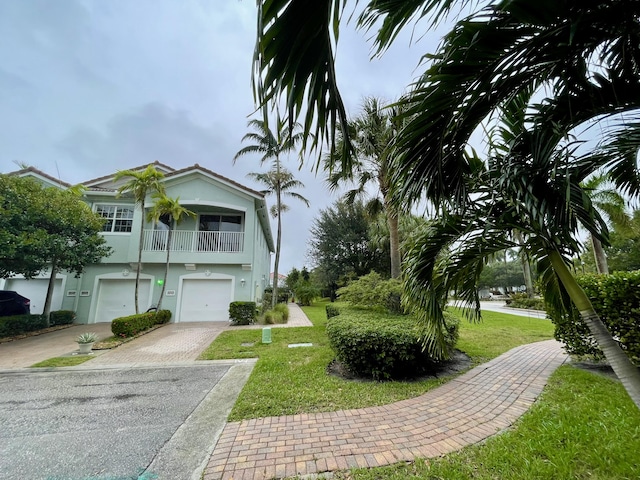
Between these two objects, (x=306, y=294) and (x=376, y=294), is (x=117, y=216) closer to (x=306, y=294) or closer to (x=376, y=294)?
(x=376, y=294)

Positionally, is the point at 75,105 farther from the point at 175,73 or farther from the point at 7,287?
the point at 175,73

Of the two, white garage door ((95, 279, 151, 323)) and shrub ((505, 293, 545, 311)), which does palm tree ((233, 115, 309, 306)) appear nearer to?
white garage door ((95, 279, 151, 323))

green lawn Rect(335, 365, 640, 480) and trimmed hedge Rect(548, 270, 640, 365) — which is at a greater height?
trimmed hedge Rect(548, 270, 640, 365)

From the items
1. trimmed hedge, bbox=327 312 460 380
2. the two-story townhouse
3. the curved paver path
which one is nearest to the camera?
the curved paver path

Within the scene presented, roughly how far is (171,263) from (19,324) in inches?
223

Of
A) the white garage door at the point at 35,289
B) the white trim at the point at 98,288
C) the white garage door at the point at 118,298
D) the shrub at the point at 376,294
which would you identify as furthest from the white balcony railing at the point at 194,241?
the shrub at the point at 376,294

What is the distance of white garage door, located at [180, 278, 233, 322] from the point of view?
13.6m

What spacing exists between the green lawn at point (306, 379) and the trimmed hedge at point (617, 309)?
7.02 ft

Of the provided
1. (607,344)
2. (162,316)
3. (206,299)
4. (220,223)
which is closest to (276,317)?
(206,299)

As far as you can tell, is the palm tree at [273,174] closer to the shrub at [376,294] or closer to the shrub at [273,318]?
the shrub at [273,318]

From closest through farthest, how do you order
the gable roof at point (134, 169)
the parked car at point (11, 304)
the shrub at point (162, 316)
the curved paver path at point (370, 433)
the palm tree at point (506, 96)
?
the palm tree at point (506, 96) < the curved paver path at point (370, 433) < the parked car at point (11, 304) < the shrub at point (162, 316) < the gable roof at point (134, 169)

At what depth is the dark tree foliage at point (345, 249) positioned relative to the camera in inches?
981

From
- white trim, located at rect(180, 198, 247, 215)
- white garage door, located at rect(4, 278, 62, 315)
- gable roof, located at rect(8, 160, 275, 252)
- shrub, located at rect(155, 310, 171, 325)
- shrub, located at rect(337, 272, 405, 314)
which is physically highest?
gable roof, located at rect(8, 160, 275, 252)

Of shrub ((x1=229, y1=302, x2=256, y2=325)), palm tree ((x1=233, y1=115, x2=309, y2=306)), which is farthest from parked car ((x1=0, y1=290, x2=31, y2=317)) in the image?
palm tree ((x1=233, y1=115, x2=309, y2=306))
